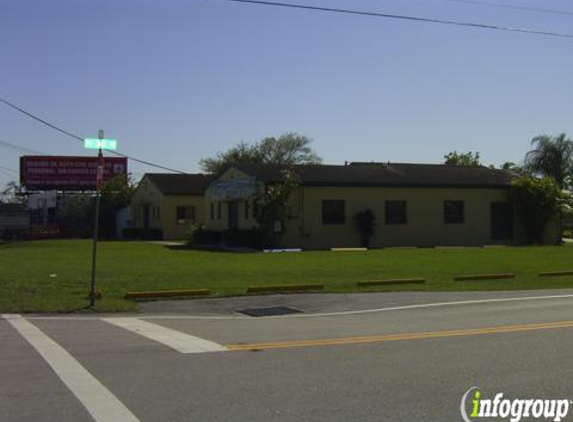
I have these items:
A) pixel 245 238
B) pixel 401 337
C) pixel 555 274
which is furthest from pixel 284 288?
pixel 245 238

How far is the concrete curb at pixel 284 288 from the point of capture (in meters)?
18.5

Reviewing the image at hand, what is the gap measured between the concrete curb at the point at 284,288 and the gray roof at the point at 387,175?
18.9m

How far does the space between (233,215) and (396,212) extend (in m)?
8.93

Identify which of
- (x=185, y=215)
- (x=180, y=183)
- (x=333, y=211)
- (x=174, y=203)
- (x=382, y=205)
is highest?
(x=180, y=183)

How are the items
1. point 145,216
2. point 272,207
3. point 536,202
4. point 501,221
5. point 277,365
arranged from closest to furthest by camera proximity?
1. point 277,365
2. point 272,207
3. point 536,202
4. point 501,221
5. point 145,216

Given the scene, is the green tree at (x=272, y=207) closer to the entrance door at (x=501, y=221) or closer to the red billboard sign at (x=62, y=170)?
the entrance door at (x=501, y=221)

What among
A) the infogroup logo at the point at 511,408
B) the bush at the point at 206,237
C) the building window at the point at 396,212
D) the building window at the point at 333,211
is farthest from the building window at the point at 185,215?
the infogroup logo at the point at 511,408

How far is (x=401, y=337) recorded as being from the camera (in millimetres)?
11070

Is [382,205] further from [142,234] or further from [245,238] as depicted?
[142,234]

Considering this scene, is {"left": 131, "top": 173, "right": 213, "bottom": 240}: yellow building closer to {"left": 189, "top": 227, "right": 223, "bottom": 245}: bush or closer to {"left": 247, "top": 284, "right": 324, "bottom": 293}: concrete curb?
{"left": 189, "top": 227, "right": 223, "bottom": 245}: bush

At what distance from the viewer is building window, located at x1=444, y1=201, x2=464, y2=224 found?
4131 cm

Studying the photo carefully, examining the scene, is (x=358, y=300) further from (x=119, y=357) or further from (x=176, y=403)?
(x=176, y=403)

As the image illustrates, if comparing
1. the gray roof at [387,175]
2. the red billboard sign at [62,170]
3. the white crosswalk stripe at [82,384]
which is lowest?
the white crosswalk stripe at [82,384]

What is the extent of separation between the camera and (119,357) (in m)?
9.39
